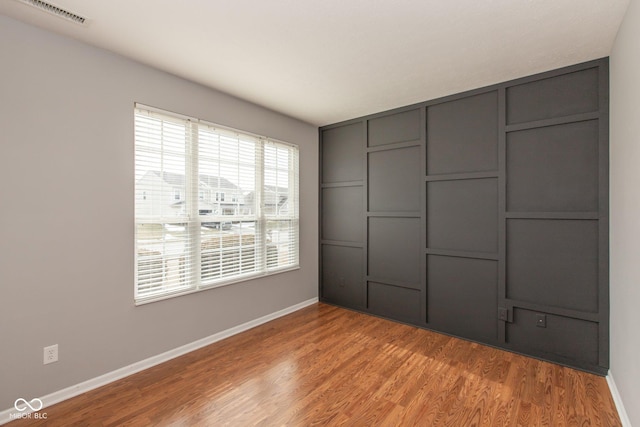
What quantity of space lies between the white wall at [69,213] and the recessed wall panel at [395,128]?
2.26m

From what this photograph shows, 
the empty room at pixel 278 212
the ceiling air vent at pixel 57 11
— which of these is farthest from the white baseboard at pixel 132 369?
the ceiling air vent at pixel 57 11

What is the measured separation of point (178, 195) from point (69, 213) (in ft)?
2.75

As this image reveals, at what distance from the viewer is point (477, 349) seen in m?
3.03

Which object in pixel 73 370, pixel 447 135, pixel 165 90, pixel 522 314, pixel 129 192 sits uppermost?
pixel 165 90

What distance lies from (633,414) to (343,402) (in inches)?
68.6

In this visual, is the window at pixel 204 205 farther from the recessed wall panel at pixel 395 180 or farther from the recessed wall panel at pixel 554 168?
the recessed wall panel at pixel 554 168

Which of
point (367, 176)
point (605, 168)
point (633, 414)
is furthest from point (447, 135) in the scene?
point (633, 414)

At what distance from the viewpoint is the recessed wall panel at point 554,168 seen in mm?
2586

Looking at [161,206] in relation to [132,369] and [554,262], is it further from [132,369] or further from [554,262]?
[554,262]

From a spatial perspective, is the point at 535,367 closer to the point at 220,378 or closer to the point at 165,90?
the point at 220,378

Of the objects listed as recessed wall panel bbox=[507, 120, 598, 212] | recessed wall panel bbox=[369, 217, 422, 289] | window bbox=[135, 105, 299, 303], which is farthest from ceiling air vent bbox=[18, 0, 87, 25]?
recessed wall panel bbox=[507, 120, 598, 212]

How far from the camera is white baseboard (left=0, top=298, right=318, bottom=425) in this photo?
2148mm

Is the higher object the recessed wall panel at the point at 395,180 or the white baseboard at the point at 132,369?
the recessed wall panel at the point at 395,180

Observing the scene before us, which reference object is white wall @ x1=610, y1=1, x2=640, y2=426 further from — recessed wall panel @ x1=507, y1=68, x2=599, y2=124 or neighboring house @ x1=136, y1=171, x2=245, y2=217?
neighboring house @ x1=136, y1=171, x2=245, y2=217
